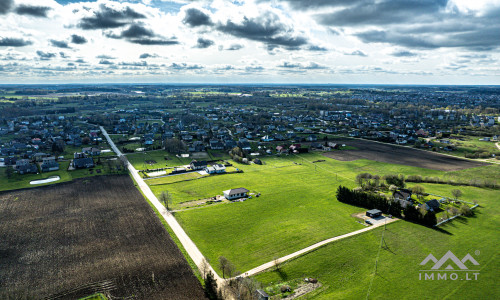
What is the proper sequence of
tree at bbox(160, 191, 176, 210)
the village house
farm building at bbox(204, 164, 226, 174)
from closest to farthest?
tree at bbox(160, 191, 176, 210) < the village house < farm building at bbox(204, 164, 226, 174)

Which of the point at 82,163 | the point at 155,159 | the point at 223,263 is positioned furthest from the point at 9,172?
the point at 223,263

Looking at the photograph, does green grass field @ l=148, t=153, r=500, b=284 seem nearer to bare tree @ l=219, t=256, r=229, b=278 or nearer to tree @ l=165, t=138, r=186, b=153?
bare tree @ l=219, t=256, r=229, b=278

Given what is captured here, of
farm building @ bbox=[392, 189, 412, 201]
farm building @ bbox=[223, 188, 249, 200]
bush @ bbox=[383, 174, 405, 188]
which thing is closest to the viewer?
farm building @ bbox=[392, 189, 412, 201]

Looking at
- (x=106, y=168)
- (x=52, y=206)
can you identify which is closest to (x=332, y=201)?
(x=52, y=206)

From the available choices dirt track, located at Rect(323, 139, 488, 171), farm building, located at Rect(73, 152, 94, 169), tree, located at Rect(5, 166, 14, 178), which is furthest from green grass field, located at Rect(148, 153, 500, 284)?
tree, located at Rect(5, 166, 14, 178)

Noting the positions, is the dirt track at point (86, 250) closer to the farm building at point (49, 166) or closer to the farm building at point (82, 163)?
the farm building at point (49, 166)

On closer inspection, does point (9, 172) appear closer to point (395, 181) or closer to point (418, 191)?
point (395, 181)

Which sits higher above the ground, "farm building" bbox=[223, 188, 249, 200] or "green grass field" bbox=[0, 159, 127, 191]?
"farm building" bbox=[223, 188, 249, 200]

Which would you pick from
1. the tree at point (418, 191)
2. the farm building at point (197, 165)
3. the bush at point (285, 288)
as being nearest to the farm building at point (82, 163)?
the farm building at point (197, 165)
